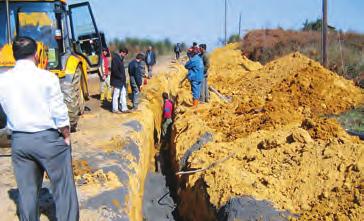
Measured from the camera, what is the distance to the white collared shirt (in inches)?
143

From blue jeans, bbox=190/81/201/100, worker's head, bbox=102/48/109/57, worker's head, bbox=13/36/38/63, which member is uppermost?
worker's head, bbox=13/36/38/63

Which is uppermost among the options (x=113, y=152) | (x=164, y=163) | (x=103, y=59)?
(x=103, y=59)

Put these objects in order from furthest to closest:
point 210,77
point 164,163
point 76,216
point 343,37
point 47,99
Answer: point 343,37, point 210,77, point 164,163, point 76,216, point 47,99

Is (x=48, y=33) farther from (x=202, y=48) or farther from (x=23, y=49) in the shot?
(x=23, y=49)

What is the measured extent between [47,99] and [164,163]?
6829 mm

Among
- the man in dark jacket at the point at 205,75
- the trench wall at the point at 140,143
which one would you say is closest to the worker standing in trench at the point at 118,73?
the trench wall at the point at 140,143

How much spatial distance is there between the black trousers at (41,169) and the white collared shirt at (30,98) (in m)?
0.10

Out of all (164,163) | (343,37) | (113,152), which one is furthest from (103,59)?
(343,37)

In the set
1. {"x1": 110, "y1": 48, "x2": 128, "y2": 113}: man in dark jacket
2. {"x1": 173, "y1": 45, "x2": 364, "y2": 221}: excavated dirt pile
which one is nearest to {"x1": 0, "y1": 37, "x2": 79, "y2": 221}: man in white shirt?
{"x1": 173, "y1": 45, "x2": 364, "y2": 221}: excavated dirt pile

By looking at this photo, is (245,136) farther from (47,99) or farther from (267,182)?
(47,99)

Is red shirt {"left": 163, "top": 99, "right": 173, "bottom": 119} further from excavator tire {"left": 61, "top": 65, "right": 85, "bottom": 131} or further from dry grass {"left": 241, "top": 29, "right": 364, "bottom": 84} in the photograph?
dry grass {"left": 241, "top": 29, "right": 364, "bottom": 84}

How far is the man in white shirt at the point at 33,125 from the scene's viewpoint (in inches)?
144

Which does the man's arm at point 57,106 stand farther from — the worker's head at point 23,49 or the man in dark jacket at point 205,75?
the man in dark jacket at point 205,75

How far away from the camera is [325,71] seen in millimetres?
13242
